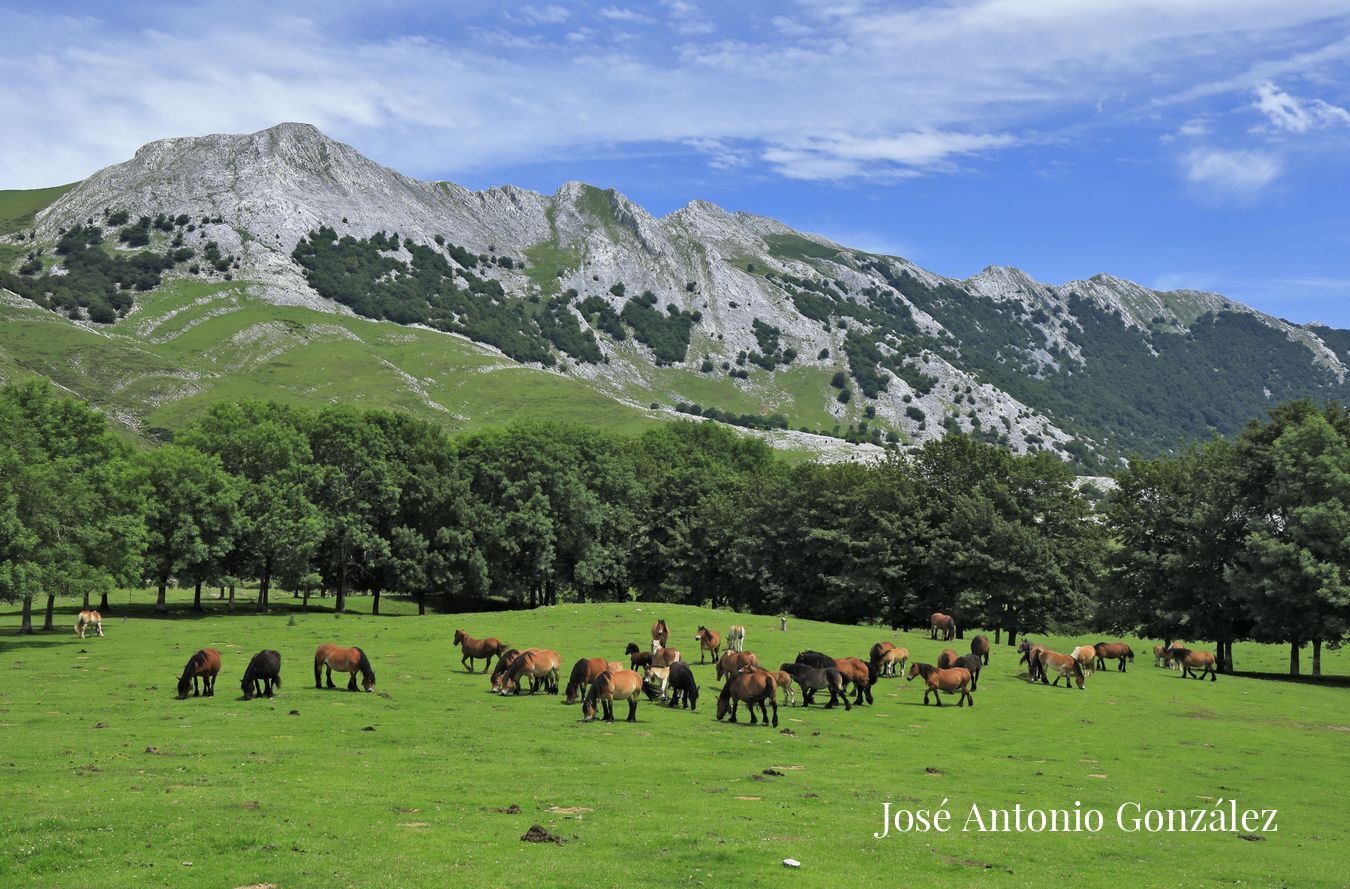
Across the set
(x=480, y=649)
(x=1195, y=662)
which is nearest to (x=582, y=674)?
(x=480, y=649)

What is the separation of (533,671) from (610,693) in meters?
6.09

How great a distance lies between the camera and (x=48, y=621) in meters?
57.3

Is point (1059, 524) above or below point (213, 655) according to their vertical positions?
above

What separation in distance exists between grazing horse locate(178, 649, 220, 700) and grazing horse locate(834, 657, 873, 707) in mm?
21966

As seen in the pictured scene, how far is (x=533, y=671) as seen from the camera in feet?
116

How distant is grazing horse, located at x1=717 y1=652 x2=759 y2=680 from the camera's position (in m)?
36.7

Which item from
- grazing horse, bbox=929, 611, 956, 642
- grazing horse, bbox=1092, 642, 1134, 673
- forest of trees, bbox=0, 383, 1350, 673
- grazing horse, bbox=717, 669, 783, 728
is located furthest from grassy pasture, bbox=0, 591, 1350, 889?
grazing horse, bbox=929, 611, 956, 642

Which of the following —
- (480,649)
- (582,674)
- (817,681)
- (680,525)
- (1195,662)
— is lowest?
(480,649)

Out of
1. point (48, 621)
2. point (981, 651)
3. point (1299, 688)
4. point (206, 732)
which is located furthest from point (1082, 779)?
point (48, 621)

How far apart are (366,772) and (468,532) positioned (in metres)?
64.8

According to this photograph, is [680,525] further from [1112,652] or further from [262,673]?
[262,673]

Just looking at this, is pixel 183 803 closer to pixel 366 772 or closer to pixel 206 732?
pixel 366 772

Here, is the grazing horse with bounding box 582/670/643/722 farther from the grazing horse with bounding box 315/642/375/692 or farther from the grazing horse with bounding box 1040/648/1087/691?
the grazing horse with bounding box 1040/648/1087/691

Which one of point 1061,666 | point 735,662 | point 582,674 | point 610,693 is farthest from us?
point 1061,666
